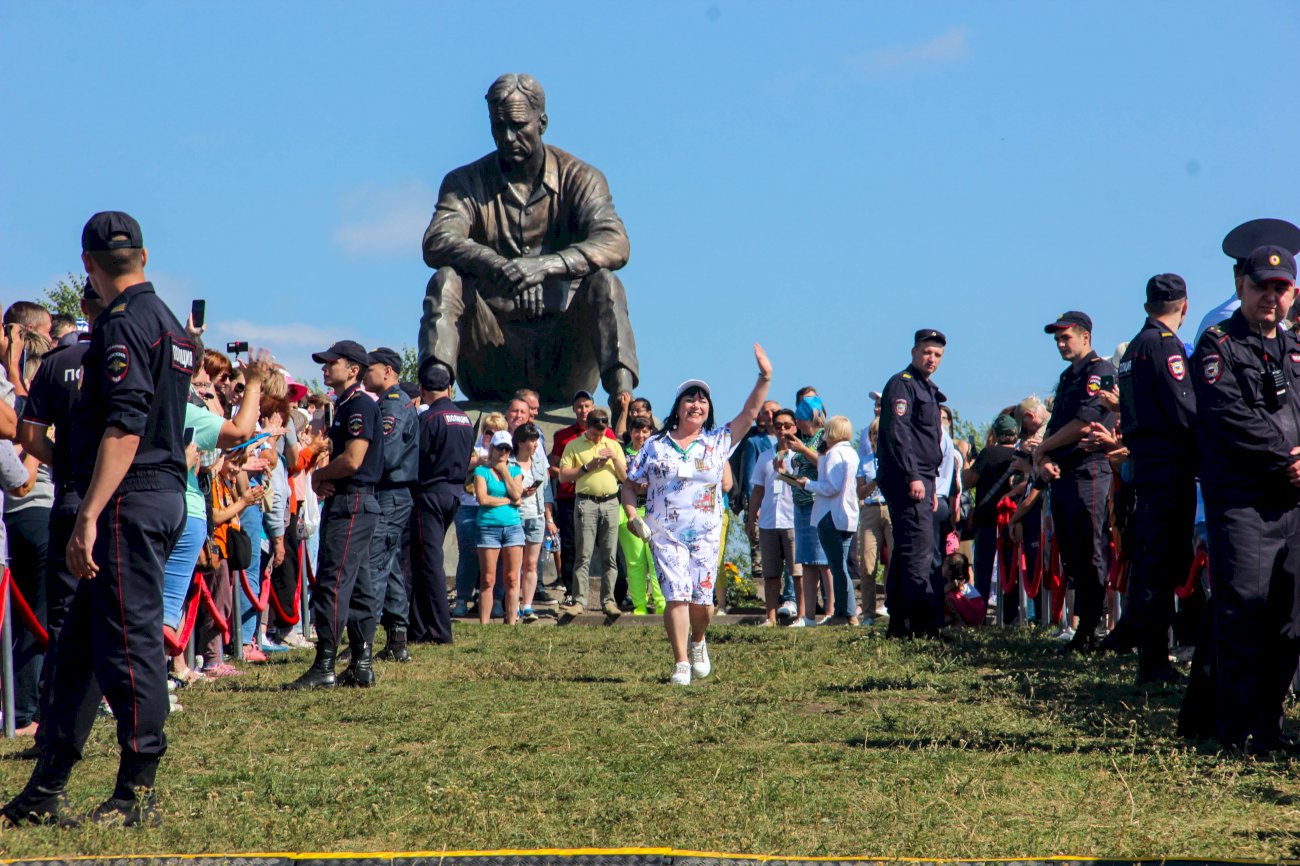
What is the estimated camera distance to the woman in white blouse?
13891 mm

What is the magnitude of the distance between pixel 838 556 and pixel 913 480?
2.66m

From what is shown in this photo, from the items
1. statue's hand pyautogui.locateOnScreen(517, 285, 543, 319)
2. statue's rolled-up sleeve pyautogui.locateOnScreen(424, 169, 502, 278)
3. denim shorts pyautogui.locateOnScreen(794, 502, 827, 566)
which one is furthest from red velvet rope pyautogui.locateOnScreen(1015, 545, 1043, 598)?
statue's rolled-up sleeve pyautogui.locateOnScreen(424, 169, 502, 278)

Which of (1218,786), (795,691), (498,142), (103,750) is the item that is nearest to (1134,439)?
(795,691)

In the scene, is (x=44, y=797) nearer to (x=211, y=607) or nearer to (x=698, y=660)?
(x=211, y=607)

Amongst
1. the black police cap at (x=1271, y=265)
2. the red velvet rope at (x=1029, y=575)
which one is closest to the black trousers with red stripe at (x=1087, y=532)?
the red velvet rope at (x=1029, y=575)

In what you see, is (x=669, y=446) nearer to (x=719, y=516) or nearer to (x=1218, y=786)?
(x=719, y=516)

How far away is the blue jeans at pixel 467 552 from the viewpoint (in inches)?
575

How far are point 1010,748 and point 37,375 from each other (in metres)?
4.32

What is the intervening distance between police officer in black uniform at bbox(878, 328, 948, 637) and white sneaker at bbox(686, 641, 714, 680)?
8.69ft

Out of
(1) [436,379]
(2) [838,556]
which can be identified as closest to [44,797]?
(1) [436,379]

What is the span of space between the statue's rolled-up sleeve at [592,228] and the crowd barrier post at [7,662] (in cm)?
1117

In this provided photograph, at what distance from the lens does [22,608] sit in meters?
7.21

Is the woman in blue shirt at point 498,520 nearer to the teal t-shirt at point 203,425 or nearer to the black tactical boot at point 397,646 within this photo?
the black tactical boot at point 397,646

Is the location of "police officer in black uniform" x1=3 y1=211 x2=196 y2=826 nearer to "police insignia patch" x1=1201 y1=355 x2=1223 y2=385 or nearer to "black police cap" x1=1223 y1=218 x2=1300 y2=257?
"police insignia patch" x1=1201 y1=355 x2=1223 y2=385
